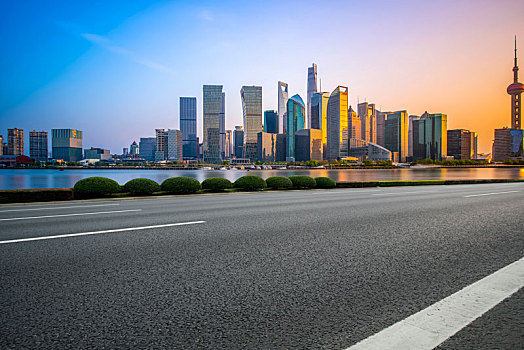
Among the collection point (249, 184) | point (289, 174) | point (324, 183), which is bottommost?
point (289, 174)

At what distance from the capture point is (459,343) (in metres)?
2.29

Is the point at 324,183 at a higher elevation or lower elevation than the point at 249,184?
lower

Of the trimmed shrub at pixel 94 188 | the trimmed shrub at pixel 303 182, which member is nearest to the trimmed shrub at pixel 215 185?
the trimmed shrub at pixel 94 188

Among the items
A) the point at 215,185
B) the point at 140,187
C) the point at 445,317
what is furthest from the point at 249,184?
the point at 445,317

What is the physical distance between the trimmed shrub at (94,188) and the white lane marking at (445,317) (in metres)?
16.9

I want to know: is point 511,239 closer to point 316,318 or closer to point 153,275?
point 316,318

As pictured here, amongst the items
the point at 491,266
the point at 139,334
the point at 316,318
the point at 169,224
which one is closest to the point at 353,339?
the point at 316,318

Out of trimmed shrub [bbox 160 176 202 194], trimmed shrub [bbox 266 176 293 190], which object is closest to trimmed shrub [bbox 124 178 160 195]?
trimmed shrub [bbox 160 176 202 194]

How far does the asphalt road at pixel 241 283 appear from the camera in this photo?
2447mm

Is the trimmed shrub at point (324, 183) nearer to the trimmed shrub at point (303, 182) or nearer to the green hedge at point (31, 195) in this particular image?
the trimmed shrub at point (303, 182)

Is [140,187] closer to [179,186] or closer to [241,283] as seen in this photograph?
[179,186]

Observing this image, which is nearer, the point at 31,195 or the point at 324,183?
the point at 31,195

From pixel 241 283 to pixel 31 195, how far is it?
49.5 ft

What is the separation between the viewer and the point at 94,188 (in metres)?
16.1
